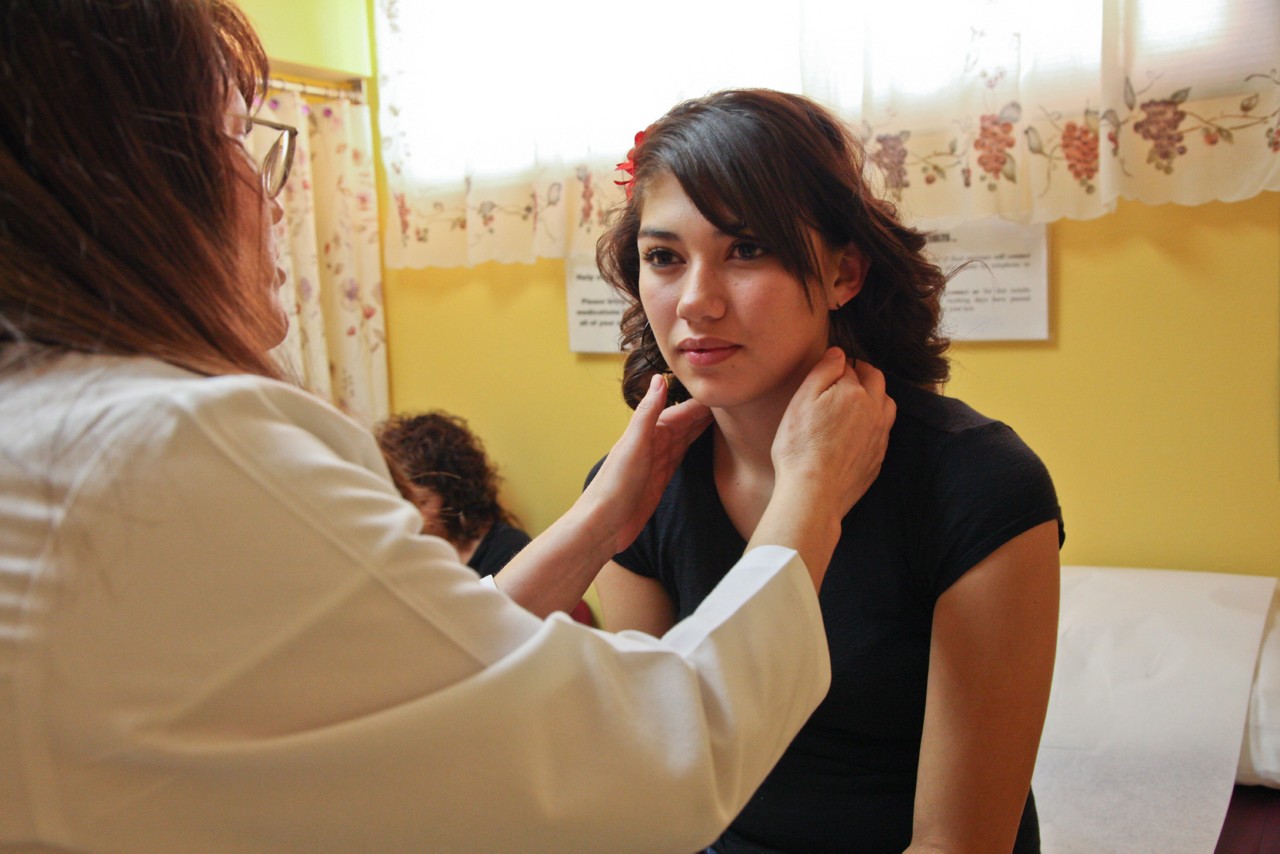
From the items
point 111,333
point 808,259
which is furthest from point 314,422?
point 808,259

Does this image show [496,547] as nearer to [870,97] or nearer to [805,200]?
[870,97]

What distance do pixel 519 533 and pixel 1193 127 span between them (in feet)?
5.49

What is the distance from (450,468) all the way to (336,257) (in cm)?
75

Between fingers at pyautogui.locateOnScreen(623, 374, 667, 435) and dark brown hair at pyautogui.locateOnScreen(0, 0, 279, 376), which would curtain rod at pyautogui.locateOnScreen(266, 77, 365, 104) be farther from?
dark brown hair at pyautogui.locateOnScreen(0, 0, 279, 376)

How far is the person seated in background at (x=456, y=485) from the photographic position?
2.49m

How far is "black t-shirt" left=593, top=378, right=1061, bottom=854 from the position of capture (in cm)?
108

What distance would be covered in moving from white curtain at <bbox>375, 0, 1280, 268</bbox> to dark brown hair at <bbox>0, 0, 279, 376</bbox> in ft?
4.97

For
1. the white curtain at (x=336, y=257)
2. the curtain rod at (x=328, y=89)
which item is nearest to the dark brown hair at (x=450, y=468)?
the white curtain at (x=336, y=257)

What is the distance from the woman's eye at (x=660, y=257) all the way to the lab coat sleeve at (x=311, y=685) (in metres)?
0.62

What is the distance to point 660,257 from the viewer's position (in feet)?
4.02

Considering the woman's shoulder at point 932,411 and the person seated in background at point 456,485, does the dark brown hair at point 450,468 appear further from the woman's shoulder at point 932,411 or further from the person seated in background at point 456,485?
the woman's shoulder at point 932,411

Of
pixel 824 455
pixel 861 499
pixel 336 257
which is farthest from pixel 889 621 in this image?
pixel 336 257

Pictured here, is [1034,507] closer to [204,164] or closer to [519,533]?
[204,164]

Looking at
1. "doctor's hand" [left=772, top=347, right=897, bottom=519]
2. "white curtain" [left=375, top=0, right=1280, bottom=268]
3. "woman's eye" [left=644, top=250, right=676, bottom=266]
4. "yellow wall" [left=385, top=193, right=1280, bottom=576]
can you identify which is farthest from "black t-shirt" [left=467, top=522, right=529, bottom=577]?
"doctor's hand" [left=772, top=347, right=897, bottom=519]
